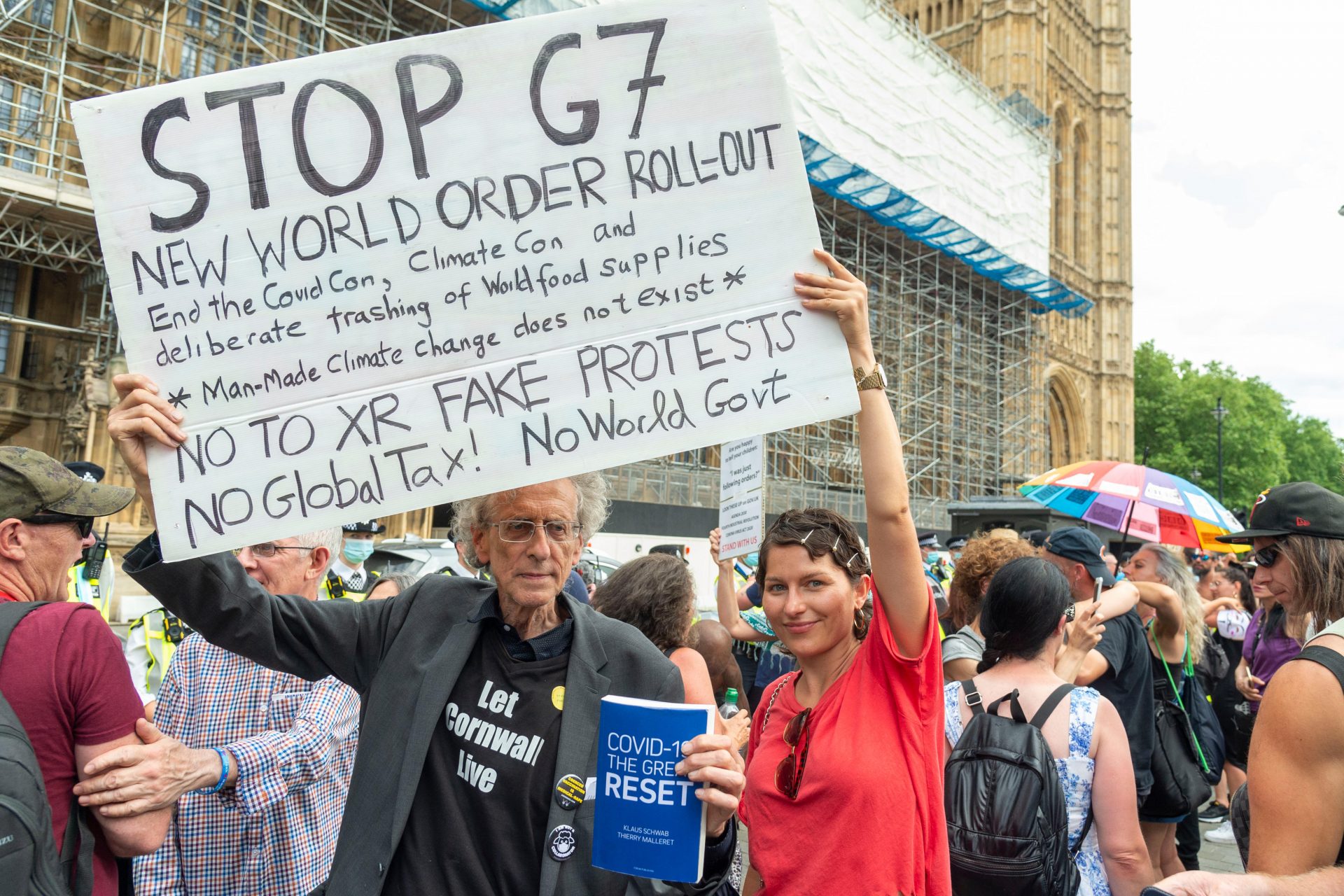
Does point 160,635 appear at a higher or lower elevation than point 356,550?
→ lower

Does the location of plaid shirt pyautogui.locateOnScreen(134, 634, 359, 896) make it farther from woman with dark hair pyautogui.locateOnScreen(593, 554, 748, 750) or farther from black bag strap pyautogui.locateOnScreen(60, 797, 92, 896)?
woman with dark hair pyautogui.locateOnScreen(593, 554, 748, 750)

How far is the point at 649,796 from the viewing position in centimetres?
145

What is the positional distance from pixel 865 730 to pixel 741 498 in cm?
293

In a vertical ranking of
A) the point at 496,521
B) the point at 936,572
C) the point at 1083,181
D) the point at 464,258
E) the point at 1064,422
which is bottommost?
the point at 936,572

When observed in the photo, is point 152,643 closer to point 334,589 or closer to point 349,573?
point 334,589

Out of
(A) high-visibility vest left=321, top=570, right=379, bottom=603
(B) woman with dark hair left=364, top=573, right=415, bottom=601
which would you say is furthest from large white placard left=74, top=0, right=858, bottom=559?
(A) high-visibility vest left=321, top=570, right=379, bottom=603

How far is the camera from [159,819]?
1.70 meters

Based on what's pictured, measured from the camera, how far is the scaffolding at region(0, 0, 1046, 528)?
47.2ft

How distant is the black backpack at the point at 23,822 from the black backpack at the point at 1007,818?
6.03 feet

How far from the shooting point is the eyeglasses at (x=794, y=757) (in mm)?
1850

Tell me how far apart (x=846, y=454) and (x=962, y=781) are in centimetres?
2287

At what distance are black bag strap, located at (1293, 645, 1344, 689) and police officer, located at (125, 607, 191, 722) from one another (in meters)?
3.40

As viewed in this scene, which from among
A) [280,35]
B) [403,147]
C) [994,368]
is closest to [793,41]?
[280,35]

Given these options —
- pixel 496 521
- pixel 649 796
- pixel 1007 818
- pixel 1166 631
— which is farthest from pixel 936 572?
pixel 649 796
